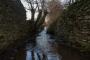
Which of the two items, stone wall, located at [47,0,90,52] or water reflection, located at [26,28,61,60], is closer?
water reflection, located at [26,28,61,60]

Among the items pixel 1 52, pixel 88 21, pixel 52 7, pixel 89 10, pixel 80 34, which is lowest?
pixel 1 52

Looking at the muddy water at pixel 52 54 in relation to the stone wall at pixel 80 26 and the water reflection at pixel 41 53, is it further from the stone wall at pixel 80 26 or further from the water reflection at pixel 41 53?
the stone wall at pixel 80 26

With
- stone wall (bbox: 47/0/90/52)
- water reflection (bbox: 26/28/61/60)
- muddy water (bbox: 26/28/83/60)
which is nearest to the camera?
muddy water (bbox: 26/28/83/60)

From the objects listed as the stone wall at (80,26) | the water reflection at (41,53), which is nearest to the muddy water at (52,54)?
the water reflection at (41,53)

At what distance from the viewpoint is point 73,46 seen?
9375 mm

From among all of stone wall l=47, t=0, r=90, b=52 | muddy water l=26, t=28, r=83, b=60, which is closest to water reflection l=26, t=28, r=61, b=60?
muddy water l=26, t=28, r=83, b=60

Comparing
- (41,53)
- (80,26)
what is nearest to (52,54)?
(41,53)

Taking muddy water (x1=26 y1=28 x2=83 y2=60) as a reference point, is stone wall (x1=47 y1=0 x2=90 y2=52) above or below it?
above

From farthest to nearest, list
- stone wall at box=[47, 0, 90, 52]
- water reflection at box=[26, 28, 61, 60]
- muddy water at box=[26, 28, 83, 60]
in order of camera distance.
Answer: stone wall at box=[47, 0, 90, 52]
water reflection at box=[26, 28, 61, 60]
muddy water at box=[26, 28, 83, 60]

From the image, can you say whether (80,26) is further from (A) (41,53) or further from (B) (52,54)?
(A) (41,53)

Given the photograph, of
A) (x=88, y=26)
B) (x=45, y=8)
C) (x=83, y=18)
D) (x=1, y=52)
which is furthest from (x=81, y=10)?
(x=45, y=8)

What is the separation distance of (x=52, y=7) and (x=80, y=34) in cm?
1681

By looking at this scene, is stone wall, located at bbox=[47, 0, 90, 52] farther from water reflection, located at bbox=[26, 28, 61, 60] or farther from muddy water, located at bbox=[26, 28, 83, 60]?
water reflection, located at bbox=[26, 28, 61, 60]

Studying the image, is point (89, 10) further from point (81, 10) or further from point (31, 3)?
point (31, 3)
